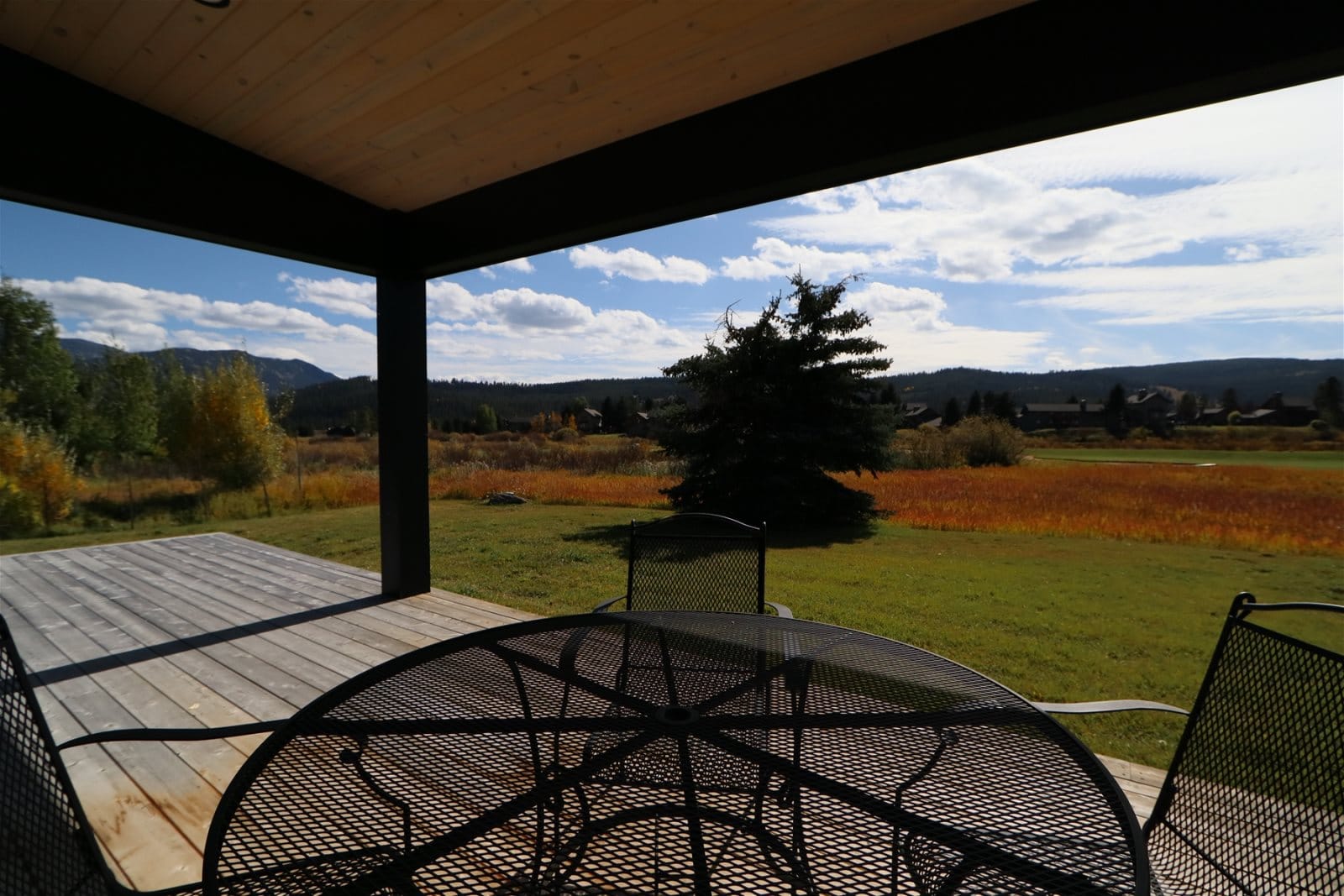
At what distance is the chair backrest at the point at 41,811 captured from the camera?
2.65 feet

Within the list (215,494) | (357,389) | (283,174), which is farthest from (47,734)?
(215,494)

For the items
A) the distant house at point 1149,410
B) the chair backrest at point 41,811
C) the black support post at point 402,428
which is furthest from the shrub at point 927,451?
the chair backrest at point 41,811

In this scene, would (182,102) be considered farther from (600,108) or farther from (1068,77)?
(1068,77)

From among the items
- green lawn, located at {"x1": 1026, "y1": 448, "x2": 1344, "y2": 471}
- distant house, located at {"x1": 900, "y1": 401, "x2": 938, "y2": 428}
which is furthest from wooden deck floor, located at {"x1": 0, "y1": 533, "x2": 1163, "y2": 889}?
distant house, located at {"x1": 900, "y1": 401, "x2": 938, "y2": 428}

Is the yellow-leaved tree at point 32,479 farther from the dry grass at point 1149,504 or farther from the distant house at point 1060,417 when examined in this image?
the distant house at point 1060,417

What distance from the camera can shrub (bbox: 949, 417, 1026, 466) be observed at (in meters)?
3.05

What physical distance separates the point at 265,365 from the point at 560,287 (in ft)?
9.53

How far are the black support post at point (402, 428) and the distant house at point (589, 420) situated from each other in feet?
3.95

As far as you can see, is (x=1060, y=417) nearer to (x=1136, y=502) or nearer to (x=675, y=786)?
(x=1136, y=502)

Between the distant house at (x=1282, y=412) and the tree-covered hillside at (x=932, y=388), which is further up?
the tree-covered hillside at (x=932, y=388)

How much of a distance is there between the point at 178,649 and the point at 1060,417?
4408 millimetres

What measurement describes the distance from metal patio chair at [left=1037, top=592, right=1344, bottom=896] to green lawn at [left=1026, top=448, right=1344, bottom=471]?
1539 mm

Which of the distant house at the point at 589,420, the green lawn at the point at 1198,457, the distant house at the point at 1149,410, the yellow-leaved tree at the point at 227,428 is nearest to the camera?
the green lawn at the point at 1198,457

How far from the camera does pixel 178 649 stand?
3.14m
